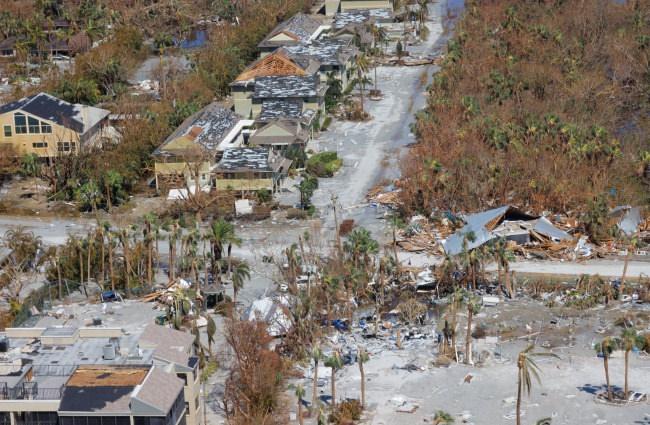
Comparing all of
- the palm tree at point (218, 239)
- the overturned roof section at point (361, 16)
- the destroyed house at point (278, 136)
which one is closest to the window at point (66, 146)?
the destroyed house at point (278, 136)

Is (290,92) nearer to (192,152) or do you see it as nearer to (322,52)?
(322,52)

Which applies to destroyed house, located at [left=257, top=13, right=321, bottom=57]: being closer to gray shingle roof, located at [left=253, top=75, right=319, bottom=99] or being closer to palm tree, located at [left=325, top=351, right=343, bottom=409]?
gray shingle roof, located at [left=253, top=75, right=319, bottom=99]

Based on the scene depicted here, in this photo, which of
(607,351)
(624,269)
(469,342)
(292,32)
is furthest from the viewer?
(292,32)

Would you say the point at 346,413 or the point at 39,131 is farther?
the point at 39,131

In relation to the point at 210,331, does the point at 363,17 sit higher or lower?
higher

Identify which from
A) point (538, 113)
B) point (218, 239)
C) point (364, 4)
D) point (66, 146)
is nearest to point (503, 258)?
point (218, 239)

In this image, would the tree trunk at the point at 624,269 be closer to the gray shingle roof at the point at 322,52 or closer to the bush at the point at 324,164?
the bush at the point at 324,164
